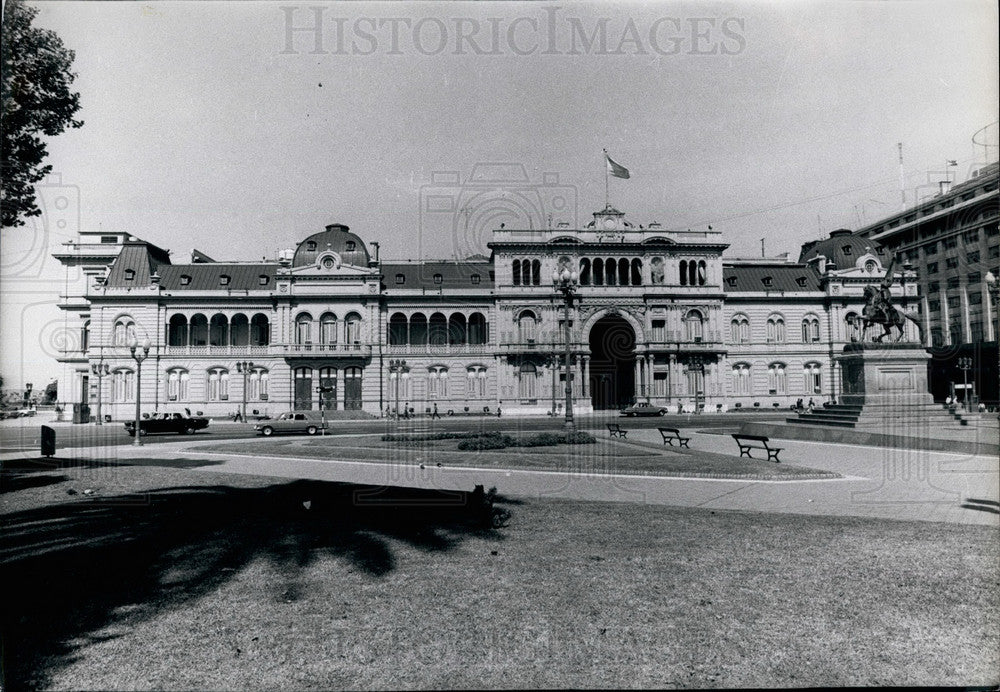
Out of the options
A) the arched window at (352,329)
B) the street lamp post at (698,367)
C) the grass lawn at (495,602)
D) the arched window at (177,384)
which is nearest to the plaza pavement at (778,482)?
the grass lawn at (495,602)

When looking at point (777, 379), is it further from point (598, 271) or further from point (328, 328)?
point (328, 328)

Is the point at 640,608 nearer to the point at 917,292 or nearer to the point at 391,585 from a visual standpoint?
the point at 391,585

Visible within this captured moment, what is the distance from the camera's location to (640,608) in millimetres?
5730

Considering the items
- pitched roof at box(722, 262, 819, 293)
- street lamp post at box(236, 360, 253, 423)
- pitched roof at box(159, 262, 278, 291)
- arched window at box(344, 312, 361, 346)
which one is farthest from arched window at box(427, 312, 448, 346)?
pitched roof at box(722, 262, 819, 293)

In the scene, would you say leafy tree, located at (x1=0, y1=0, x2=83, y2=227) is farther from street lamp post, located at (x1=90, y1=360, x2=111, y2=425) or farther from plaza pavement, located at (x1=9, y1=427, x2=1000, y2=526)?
street lamp post, located at (x1=90, y1=360, x2=111, y2=425)

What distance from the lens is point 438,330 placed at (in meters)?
53.3

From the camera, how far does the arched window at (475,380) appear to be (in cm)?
5197

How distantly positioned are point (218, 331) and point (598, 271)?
3511cm

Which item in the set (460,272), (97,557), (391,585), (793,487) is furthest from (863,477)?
(460,272)

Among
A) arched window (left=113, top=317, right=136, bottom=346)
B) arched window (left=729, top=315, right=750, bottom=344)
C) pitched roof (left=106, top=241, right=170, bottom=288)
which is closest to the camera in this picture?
arched window (left=113, top=317, right=136, bottom=346)

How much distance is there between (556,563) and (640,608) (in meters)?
1.47

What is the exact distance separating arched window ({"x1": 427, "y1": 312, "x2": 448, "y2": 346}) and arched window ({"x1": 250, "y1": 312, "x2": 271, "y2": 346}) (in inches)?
573

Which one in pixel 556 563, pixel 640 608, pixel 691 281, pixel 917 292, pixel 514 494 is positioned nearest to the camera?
pixel 640 608

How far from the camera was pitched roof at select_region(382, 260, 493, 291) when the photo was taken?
2131 inches
